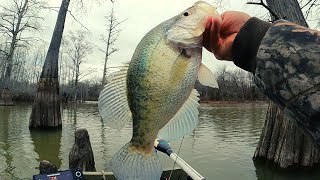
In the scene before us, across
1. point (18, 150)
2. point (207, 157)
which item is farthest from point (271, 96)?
point (18, 150)

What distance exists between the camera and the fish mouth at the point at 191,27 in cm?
182

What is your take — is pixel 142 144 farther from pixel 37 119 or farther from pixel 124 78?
pixel 37 119

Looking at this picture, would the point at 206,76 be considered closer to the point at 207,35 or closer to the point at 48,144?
the point at 207,35

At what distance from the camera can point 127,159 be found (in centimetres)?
191

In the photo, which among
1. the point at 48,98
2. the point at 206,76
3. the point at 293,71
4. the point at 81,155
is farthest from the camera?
the point at 48,98

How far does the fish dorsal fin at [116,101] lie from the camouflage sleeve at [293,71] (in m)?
0.65

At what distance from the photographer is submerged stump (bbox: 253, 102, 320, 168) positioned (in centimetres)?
1040

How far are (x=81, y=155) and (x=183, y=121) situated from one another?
23.3ft

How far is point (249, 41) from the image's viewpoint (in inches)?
75.0

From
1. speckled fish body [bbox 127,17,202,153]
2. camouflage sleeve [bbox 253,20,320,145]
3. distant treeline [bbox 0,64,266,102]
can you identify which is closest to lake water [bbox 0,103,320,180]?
speckled fish body [bbox 127,17,202,153]

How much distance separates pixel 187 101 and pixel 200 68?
18 centimetres

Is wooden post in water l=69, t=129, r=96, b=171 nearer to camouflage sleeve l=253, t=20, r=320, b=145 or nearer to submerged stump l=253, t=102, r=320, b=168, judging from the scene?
submerged stump l=253, t=102, r=320, b=168

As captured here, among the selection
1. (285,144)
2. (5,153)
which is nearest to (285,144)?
(285,144)

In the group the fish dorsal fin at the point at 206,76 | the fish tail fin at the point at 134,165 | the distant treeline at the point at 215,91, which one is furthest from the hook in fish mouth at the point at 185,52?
the distant treeline at the point at 215,91
